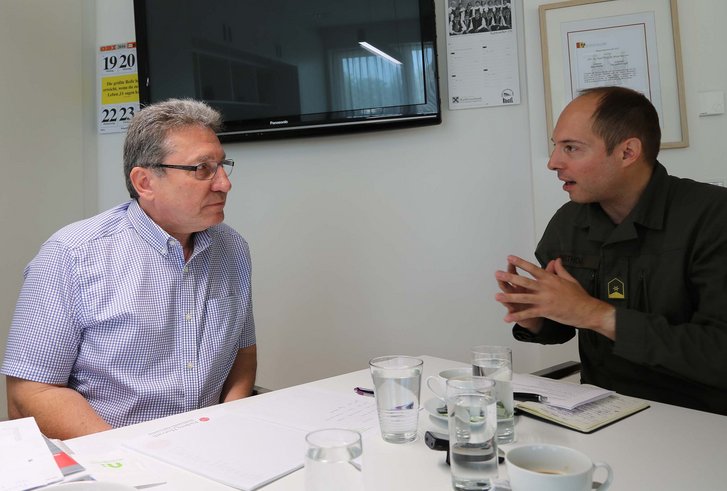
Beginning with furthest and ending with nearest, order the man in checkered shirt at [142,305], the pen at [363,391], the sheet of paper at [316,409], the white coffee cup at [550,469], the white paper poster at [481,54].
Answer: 1. the white paper poster at [481,54]
2. the man in checkered shirt at [142,305]
3. the pen at [363,391]
4. the sheet of paper at [316,409]
5. the white coffee cup at [550,469]

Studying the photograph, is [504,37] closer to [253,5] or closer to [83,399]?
[253,5]

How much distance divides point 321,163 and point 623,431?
186cm

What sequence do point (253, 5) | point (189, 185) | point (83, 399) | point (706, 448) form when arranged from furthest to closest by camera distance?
1. point (253, 5)
2. point (189, 185)
3. point (83, 399)
4. point (706, 448)

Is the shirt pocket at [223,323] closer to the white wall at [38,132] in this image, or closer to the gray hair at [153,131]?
the gray hair at [153,131]

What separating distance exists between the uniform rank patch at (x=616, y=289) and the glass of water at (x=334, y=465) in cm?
106

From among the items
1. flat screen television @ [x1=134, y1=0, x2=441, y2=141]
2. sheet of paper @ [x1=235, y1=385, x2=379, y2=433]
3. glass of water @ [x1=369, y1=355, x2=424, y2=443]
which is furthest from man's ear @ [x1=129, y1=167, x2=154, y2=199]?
flat screen television @ [x1=134, y1=0, x2=441, y2=141]

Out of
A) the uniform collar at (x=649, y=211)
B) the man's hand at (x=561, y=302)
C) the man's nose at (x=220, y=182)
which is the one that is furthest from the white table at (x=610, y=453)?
the man's nose at (x=220, y=182)

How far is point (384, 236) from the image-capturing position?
2492 mm

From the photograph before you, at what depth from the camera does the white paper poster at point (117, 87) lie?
2902mm

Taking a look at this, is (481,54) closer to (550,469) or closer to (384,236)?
(384,236)

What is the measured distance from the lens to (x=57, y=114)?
2.74m

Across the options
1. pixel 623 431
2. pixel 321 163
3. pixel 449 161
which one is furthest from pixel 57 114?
pixel 623 431

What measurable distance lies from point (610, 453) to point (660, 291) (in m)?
0.70

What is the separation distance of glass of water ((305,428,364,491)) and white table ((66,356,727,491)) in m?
0.12
